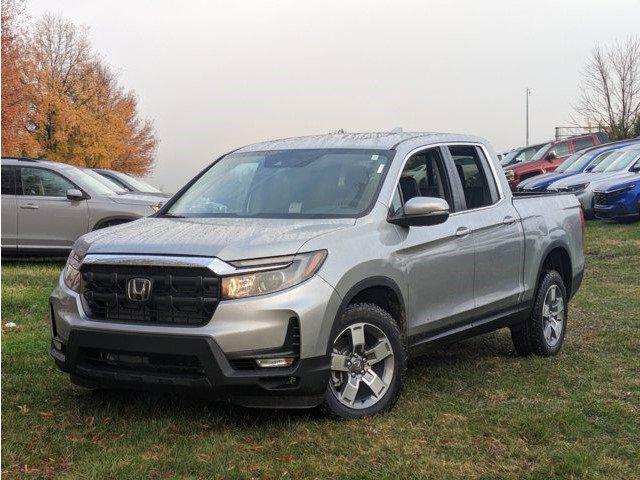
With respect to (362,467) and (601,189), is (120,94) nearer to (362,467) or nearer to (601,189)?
(601,189)

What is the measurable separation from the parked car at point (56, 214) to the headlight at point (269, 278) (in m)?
9.42

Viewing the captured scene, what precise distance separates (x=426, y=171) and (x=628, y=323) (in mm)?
3738

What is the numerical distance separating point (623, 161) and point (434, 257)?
55.8ft

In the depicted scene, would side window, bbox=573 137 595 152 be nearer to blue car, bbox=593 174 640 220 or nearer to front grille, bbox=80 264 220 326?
blue car, bbox=593 174 640 220

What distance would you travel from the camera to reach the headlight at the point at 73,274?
5.23 metres

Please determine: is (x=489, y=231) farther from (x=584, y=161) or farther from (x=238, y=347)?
(x=584, y=161)

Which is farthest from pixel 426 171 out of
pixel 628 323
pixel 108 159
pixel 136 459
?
pixel 108 159

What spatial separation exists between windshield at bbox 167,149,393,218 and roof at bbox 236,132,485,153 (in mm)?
94

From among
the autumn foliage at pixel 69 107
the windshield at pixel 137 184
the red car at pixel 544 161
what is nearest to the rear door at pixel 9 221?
the windshield at pixel 137 184

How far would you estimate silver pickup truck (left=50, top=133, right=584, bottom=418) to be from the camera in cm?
480

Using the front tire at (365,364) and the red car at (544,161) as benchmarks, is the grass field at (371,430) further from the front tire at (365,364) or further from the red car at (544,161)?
the red car at (544,161)

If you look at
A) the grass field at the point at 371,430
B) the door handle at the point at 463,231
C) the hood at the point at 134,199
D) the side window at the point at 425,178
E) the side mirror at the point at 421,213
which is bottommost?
the grass field at the point at 371,430

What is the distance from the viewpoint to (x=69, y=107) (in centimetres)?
5194

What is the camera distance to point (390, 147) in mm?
6164
